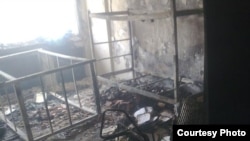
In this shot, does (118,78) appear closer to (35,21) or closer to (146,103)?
(146,103)

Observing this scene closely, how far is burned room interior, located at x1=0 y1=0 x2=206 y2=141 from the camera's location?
3725 millimetres

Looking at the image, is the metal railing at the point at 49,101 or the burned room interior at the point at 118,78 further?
the burned room interior at the point at 118,78

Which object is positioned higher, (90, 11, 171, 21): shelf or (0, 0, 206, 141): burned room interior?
(90, 11, 171, 21): shelf

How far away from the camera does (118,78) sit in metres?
6.41

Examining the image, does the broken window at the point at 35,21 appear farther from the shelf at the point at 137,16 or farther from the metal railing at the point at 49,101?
the shelf at the point at 137,16

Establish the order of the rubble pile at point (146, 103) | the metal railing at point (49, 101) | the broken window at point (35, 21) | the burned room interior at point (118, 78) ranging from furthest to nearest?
the broken window at point (35, 21)
the rubble pile at point (146, 103)
the burned room interior at point (118, 78)
the metal railing at point (49, 101)

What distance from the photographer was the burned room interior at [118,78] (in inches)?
147

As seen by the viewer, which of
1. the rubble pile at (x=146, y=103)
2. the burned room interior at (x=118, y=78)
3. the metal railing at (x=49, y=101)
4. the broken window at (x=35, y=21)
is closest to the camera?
the metal railing at (x=49, y=101)

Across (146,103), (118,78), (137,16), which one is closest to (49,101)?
(118,78)

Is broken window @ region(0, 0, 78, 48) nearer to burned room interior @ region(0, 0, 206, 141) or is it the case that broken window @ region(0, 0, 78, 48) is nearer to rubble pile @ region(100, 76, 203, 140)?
burned room interior @ region(0, 0, 206, 141)

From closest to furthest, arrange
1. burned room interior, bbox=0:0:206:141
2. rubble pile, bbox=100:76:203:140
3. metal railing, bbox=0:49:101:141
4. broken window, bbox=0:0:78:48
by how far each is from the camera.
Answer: metal railing, bbox=0:49:101:141
burned room interior, bbox=0:0:206:141
rubble pile, bbox=100:76:203:140
broken window, bbox=0:0:78:48

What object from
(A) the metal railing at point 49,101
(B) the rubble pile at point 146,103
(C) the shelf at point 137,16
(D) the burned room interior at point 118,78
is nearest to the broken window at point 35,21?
(D) the burned room interior at point 118,78

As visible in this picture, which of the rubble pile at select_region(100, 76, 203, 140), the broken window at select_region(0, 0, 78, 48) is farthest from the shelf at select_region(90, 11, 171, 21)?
the broken window at select_region(0, 0, 78, 48)

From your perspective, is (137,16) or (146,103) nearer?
(137,16)
